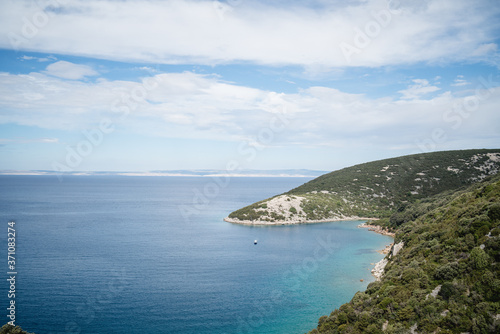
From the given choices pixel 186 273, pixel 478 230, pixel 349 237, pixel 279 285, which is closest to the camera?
pixel 478 230

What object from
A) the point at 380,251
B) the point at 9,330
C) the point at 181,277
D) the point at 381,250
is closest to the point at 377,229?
the point at 381,250

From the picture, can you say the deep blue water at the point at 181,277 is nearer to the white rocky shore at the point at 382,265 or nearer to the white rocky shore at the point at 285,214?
the white rocky shore at the point at 382,265

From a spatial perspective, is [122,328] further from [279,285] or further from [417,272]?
[417,272]

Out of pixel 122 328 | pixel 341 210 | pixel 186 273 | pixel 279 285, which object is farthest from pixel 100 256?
pixel 341 210

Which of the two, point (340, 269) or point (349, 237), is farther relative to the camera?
point (349, 237)

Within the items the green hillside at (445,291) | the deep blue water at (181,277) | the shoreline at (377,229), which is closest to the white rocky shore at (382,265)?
the deep blue water at (181,277)

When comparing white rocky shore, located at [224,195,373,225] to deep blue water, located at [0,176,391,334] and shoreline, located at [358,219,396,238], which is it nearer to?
shoreline, located at [358,219,396,238]
